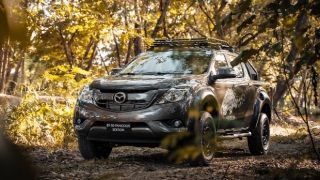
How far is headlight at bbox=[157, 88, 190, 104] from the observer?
705cm

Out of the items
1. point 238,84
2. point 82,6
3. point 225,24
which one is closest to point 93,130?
point 238,84

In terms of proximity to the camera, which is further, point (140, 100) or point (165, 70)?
point (165, 70)

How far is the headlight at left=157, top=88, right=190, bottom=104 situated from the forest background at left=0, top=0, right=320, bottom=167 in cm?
105

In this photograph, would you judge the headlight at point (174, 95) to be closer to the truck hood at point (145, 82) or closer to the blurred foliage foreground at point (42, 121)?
the truck hood at point (145, 82)

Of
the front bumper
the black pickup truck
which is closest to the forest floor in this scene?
the black pickup truck

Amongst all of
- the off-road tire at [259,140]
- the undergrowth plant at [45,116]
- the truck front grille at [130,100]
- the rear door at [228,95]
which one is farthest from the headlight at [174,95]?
the undergrowth plant at [45,116]

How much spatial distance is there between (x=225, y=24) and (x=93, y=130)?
443 centimetres

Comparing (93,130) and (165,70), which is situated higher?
(165,70)

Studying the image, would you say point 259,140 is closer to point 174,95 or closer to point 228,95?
point 228,95

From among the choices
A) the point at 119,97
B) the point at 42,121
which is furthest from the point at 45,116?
the point at 119,97

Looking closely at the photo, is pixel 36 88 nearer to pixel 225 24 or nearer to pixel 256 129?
pixel 256 129

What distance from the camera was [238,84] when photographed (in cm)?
856

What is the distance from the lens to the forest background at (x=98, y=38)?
1319 mm

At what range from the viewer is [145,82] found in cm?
717
